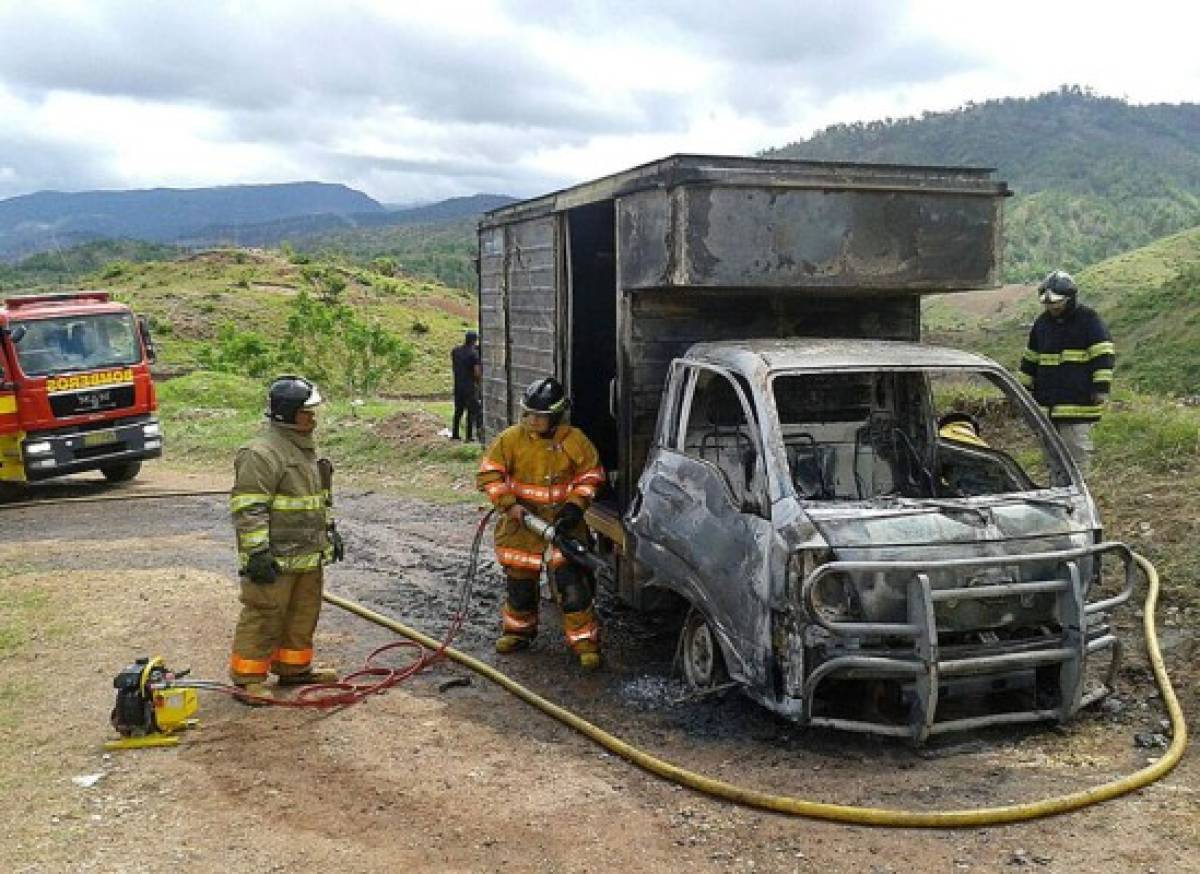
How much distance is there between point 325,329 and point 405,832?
20.7 m

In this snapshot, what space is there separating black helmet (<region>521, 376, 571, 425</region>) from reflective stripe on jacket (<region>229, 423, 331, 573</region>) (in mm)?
1218

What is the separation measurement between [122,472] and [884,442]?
35.0 feet

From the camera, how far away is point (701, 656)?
17.1 feet

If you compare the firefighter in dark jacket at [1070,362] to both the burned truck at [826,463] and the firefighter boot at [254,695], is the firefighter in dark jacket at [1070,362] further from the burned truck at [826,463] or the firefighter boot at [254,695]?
the firefighter boot at [254,695]

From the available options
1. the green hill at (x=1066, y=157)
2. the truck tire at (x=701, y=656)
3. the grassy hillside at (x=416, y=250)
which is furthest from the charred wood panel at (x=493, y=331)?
the grassy hillside at (x=416, y=250)

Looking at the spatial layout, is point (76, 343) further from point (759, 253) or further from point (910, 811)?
point (910, 811)

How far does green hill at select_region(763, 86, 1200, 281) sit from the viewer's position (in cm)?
6378

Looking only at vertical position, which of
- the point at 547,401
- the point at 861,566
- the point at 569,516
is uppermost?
the point at 547,401

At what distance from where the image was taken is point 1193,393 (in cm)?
1655

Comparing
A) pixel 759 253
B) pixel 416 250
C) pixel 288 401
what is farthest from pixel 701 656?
pixel 416 250

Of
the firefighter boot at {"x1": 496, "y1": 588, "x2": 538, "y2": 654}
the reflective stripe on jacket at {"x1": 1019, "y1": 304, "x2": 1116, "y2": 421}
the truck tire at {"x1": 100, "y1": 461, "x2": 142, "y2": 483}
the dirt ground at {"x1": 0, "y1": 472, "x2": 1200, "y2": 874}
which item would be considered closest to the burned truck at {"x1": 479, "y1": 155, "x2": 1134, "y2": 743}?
the dirt ground at {"x1": 0, "y1": 472, "x2": 1200, "y2": 874}

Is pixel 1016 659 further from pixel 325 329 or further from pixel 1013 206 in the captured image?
pixel 1013 206

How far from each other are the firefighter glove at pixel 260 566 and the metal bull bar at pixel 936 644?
2644 millimetres

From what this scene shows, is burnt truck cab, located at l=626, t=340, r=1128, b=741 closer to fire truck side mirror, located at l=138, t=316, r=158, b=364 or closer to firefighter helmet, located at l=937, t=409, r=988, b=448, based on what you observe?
firefighter helmet, located at l=937, t=409, r=988, b=448
